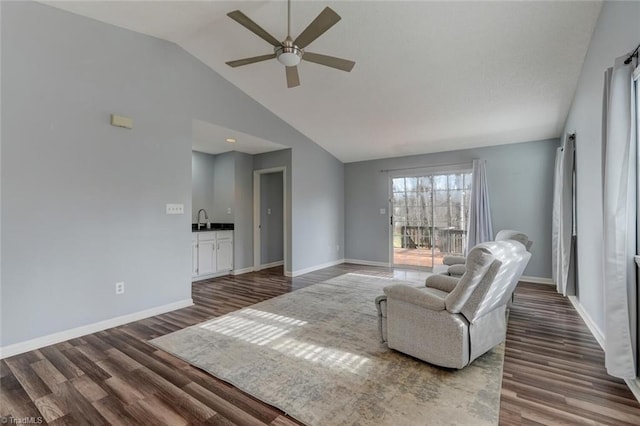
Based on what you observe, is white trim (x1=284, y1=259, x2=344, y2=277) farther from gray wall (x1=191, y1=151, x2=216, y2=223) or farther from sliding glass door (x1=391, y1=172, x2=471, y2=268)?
gray wall (x1=191, y1=151, x2=216, y2=223)

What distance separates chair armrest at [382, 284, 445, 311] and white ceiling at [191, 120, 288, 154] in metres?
3.44

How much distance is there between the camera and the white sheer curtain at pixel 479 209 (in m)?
5.41

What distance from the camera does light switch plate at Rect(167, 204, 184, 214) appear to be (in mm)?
3771

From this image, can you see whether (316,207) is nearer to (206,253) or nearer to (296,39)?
(206,253)

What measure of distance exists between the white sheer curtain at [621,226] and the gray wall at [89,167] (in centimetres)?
429

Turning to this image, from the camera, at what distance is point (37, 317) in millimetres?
2748

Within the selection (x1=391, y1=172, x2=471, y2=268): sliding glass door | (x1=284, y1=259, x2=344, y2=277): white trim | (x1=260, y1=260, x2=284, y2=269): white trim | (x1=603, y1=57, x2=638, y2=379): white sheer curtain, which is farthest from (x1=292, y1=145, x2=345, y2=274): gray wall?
(x1=603, y1=57, x2=638, y2=379): white sheer curtain

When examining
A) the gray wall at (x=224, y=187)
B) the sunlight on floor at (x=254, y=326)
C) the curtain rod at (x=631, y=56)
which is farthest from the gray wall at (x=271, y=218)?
the curtain rod at (x=631, y=56)

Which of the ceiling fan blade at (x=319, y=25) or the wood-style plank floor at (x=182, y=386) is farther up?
the ceiling fan blade at (x=319, y=25)

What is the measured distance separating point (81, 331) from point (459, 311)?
12.0 feet

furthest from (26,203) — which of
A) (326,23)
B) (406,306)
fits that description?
(406,306)

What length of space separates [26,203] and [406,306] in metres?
3.56

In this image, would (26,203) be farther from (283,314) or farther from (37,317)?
(283,314)

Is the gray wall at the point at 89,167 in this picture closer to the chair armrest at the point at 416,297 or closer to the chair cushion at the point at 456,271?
the chair armrest at the point at 416,297
